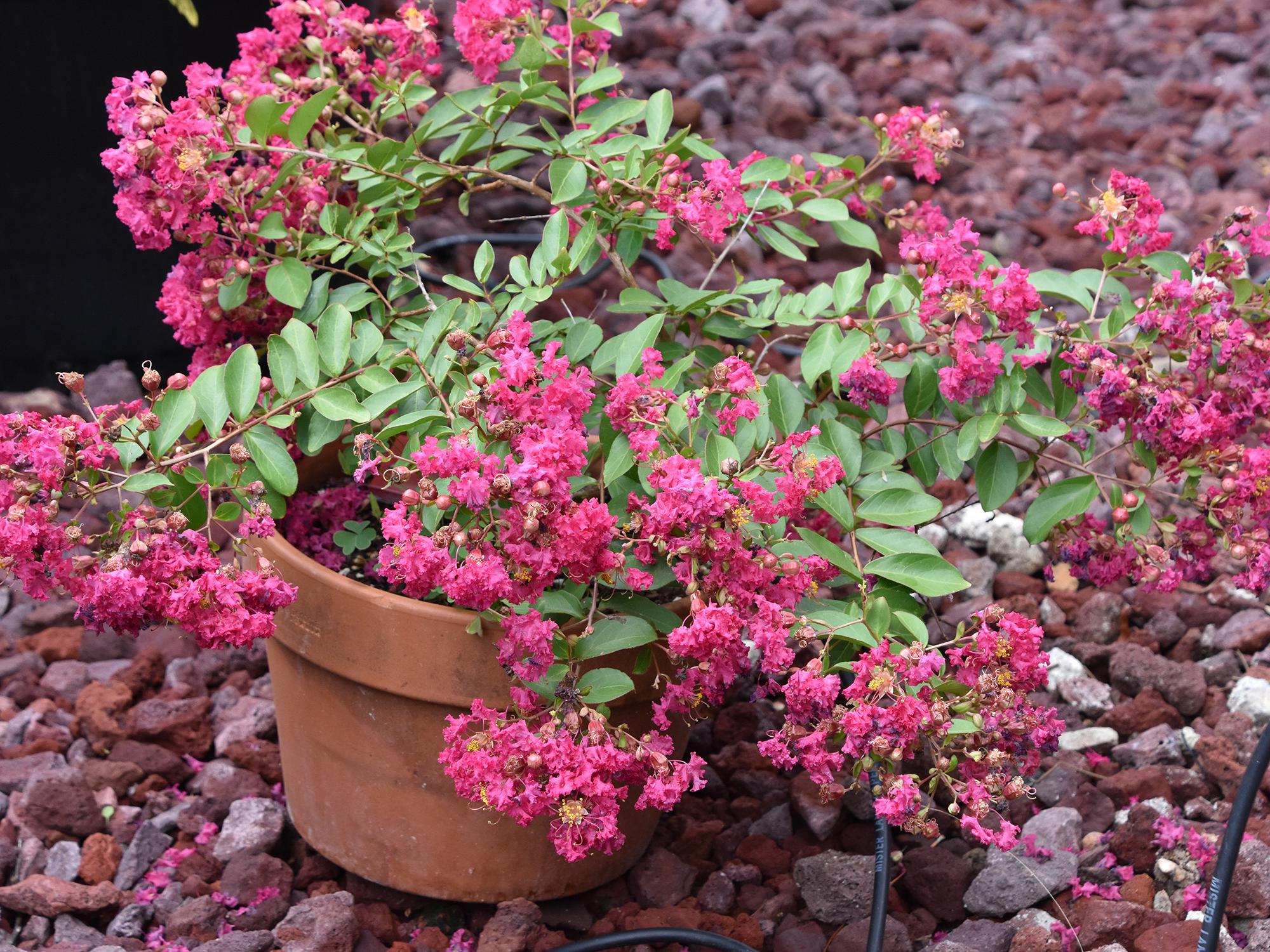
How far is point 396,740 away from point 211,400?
0.43m

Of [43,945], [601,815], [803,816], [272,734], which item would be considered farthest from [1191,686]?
[43,945]

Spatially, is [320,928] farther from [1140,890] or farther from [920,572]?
[1140,890]

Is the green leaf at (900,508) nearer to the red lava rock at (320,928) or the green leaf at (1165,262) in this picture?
the green leaf at (1165,262)

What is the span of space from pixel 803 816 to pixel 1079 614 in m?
0.62

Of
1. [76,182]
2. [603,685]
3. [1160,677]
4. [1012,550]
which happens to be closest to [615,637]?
[603,685]

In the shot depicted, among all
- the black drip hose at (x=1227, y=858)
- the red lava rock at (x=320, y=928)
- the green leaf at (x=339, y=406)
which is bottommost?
the red lava rock at (x=320, y=928)

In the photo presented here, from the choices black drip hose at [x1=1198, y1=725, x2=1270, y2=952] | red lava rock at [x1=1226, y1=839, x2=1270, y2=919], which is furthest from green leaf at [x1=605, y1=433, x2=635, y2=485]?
red lava rock at [x1=1226, y1=839, x2=1270, y2=919]

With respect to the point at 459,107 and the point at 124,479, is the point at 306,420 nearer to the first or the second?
the point at 124,479

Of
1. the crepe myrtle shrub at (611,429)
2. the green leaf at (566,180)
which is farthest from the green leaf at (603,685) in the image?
the green leaf at (566,180)

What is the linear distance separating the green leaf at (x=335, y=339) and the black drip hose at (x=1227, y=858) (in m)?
1.03

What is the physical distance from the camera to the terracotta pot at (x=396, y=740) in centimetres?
136

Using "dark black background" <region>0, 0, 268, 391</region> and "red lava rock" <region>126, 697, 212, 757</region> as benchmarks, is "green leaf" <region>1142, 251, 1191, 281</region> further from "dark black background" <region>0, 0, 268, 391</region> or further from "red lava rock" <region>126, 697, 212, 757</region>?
"dark black background" <region>0, 0, 268, 391</region>

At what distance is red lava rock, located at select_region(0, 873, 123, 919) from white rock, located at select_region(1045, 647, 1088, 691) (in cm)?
131

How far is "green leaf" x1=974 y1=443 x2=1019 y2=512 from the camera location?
1.46 m
